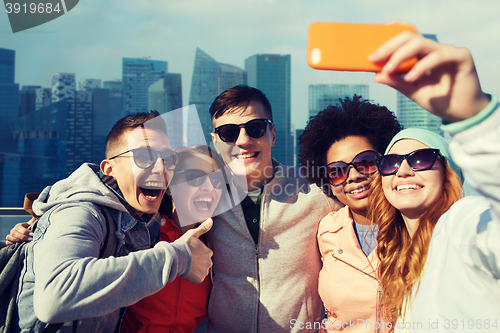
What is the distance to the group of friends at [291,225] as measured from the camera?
3.06 ft

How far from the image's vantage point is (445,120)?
2.65ft

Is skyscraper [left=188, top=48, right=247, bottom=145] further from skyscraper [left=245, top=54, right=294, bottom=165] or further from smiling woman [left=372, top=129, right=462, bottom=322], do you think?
smiling woman [left=372, top=129, right=462, bottom=322]

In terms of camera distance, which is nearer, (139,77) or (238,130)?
(238,130)

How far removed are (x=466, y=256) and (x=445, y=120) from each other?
19.1 inches

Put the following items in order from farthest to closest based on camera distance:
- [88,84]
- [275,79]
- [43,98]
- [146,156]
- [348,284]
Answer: [275,79] → [88,84] → [43,98] → [146,156] → [348,284]

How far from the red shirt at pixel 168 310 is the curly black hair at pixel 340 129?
129 cm

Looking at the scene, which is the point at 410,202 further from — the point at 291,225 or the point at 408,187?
the point at 291,225

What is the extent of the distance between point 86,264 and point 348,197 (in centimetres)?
172

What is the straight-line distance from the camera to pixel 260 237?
2.46m

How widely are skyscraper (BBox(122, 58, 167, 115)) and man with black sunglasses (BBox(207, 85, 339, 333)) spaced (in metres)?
92.3

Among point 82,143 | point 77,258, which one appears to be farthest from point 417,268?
point 82,143

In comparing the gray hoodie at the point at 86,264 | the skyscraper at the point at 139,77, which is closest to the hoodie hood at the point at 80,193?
the gray hoodie at the point at 86,264

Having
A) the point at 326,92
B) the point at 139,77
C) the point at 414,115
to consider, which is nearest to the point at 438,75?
the point at 414,115

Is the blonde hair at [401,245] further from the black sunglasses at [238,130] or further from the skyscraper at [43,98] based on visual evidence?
the skyscraper at [43,98]
